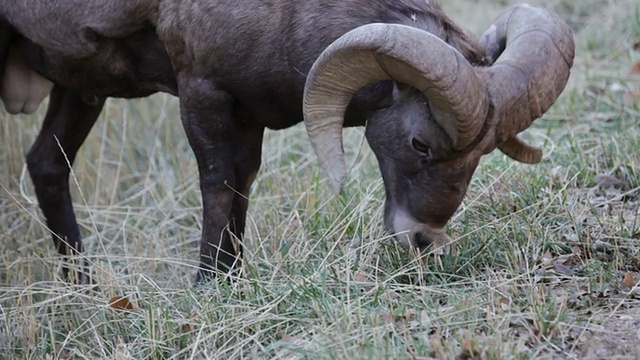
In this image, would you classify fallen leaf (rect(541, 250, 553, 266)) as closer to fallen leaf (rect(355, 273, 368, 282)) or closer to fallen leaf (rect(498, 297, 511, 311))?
fallen leaf (rect(498, 297, 511, 311))

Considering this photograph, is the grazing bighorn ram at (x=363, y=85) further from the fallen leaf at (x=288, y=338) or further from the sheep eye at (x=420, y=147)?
the fallen leaf at (x=288, y=338)

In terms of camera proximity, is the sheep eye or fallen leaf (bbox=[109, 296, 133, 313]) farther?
fallen leaf (bbox=[109, 296, 133, 313])

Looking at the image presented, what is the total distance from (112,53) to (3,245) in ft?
6.41

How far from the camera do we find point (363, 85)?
5262mm

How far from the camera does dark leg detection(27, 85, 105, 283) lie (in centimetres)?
703

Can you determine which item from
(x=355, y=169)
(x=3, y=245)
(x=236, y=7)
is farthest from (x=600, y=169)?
(x=3, y=245)

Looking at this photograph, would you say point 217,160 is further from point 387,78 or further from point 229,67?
point 387,78

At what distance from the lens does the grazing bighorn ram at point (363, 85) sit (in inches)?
198

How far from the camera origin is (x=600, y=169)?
6.93 metres

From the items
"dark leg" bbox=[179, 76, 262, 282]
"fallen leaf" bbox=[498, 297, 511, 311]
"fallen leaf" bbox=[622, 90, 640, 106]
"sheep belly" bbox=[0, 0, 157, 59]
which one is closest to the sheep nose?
"fallen leaf" bbox=[498, 297, 511, 311]

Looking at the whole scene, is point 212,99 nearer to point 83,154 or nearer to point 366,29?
point 366,29

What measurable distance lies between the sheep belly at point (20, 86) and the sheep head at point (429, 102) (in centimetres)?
238

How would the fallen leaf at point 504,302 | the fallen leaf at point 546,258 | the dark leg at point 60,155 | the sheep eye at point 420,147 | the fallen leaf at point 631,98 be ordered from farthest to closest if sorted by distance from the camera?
the fallen leaf at point 631,98, the dark leg at point 60,155, the fallen leaf at point 546,258, the sheep eye at point 420,147, the fallen leaf at point 504,302

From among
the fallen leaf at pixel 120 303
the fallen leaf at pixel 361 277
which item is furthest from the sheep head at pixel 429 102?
the fallen leaf at pixel 120 303
